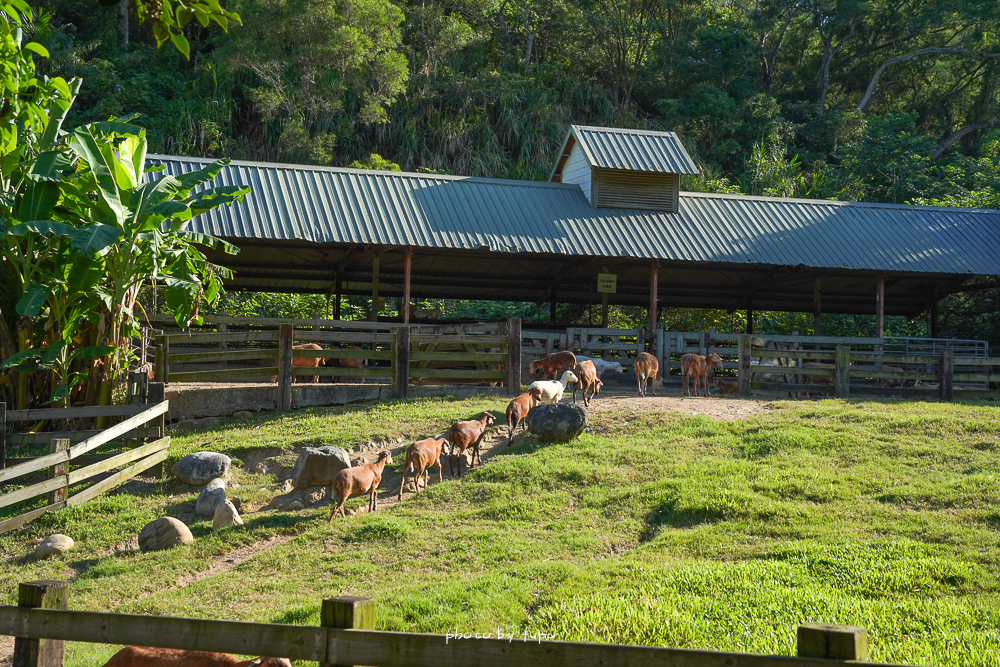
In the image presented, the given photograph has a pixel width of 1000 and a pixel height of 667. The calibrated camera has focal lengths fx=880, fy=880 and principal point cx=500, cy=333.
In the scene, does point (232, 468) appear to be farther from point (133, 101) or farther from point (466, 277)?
point (133, 101)

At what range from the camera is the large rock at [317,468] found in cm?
1047

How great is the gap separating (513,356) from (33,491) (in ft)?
27.6

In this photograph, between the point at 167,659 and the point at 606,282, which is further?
the point at 606,282

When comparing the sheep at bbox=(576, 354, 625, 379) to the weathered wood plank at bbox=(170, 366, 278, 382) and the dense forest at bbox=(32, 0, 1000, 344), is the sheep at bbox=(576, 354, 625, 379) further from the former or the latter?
the dense forest at bbox=(32, 0, 1000, 344)

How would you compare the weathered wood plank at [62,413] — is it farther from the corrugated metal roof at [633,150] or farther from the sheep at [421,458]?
the corrugated metal roof at [633,150]

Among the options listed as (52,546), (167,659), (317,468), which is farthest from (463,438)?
(167,659)

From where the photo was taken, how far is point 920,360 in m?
17.1

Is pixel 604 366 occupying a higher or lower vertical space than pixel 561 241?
lower

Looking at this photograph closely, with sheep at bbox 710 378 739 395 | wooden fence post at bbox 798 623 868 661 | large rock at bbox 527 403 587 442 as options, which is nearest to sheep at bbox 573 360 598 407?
large rock at bbox 527 403 587 442

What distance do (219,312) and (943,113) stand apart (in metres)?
36.3

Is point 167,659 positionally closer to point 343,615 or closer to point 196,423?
point 343,615

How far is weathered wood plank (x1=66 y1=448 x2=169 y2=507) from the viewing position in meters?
10.1

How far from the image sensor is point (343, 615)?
Result: 142 inches

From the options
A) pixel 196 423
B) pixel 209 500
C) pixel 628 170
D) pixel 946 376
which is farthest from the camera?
pixel 628 170
